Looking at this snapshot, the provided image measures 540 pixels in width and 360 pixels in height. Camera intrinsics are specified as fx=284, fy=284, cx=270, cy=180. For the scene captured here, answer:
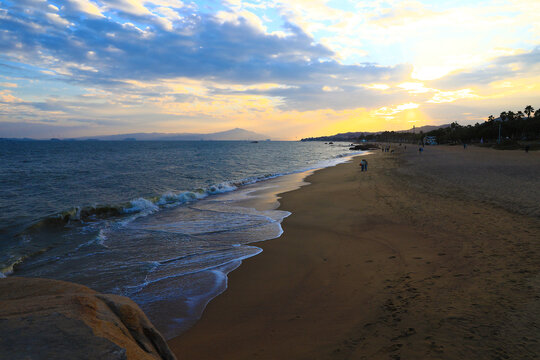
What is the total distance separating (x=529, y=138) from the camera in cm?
6656

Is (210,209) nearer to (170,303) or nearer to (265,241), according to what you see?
(265,241)

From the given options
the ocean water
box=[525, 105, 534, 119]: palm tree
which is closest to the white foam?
the ocean water

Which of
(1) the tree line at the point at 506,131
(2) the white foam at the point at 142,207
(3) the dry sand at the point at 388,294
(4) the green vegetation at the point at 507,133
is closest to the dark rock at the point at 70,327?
(3) the dry sand at the point at 388,294

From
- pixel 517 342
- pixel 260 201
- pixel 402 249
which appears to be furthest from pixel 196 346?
pixel 260 201

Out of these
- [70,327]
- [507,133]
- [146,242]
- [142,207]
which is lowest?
[146,242]

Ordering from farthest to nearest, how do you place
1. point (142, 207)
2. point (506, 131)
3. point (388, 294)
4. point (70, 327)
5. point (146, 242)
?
point (506, 131)
point (142, 207)
point (146, 242)
point (388, 294)
point (70, 327)

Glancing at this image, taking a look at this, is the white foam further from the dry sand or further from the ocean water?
the dry sand

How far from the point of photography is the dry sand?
3.92 m

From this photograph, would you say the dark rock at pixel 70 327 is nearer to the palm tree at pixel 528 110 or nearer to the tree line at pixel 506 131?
the tree line at pixel 506 131

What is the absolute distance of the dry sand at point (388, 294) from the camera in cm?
392

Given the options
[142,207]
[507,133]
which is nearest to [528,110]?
[507,133]

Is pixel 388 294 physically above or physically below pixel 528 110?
below

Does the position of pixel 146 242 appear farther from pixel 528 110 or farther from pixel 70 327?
pixel 528 110

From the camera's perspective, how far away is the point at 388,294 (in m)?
5.30
